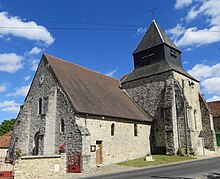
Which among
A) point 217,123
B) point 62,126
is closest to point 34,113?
point 62,126

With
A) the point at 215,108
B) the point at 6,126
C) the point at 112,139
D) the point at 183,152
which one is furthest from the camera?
the point at 6,126

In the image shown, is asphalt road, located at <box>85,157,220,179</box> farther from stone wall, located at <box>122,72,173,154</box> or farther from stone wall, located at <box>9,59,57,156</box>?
stone wall, located at <box>122,72,173,154</box>

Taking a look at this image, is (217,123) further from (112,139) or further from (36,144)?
(36,144)

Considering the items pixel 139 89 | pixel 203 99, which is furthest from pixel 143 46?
pixel 203 99

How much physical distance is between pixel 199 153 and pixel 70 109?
530 inches

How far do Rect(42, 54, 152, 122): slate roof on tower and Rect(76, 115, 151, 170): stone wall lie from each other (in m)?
0.59

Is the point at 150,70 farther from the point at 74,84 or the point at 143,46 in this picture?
the point at 74,84

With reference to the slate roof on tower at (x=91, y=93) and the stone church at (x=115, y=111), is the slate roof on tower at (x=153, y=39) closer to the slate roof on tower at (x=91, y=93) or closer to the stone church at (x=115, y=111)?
the stone church at (x=115, y=111)

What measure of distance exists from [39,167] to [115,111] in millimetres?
8786

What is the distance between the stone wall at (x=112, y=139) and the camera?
16.0m

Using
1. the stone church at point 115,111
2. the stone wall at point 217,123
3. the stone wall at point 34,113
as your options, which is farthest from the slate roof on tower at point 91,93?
the stone wall at point 217,123

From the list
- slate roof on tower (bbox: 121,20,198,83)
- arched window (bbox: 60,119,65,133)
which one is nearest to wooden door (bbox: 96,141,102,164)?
arched window (bbox: 60,119,65,133)

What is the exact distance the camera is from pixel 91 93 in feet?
66.4

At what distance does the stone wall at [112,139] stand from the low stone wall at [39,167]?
2.06 metres
